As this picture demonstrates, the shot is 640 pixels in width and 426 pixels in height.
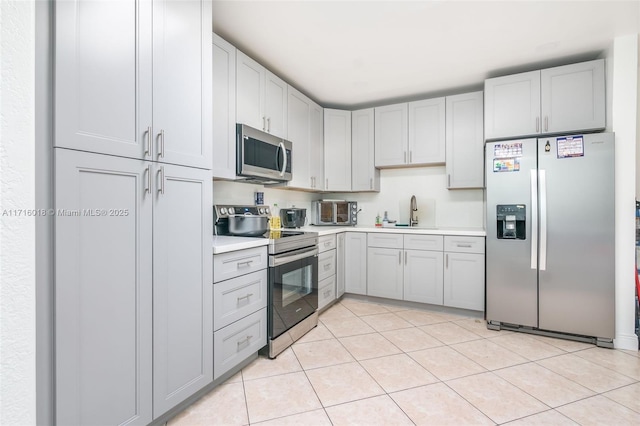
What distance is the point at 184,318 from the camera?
1.60 meters

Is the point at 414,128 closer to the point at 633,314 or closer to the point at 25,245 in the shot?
the point at 633,314

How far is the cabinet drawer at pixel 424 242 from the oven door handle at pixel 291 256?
110 centimetres

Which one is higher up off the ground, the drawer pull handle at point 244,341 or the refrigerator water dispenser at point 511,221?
the refrigerator water dispenser at point 511,221

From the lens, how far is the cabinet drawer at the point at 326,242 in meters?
3.08

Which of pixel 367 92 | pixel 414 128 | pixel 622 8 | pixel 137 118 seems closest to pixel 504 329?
pixel 414 128

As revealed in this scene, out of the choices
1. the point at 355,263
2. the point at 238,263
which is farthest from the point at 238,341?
the point at 355,263

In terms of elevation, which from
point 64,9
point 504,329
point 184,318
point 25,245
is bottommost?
point 504,329

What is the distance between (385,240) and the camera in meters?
3.45

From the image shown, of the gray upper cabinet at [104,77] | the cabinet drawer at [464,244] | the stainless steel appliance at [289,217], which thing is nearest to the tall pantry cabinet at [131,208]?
the gray upper cabinet at [104,77]

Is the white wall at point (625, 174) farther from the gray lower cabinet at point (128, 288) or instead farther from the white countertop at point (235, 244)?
the gray lower cabinet at point (128, 288)

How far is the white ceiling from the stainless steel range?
1.41m

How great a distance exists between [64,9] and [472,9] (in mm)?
2278

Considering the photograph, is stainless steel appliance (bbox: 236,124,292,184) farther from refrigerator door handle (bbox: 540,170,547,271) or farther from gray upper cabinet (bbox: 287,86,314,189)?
refrigerator door handle (bbox: 540,170,547,271)

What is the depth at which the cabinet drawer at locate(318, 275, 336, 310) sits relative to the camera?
3.12 m
